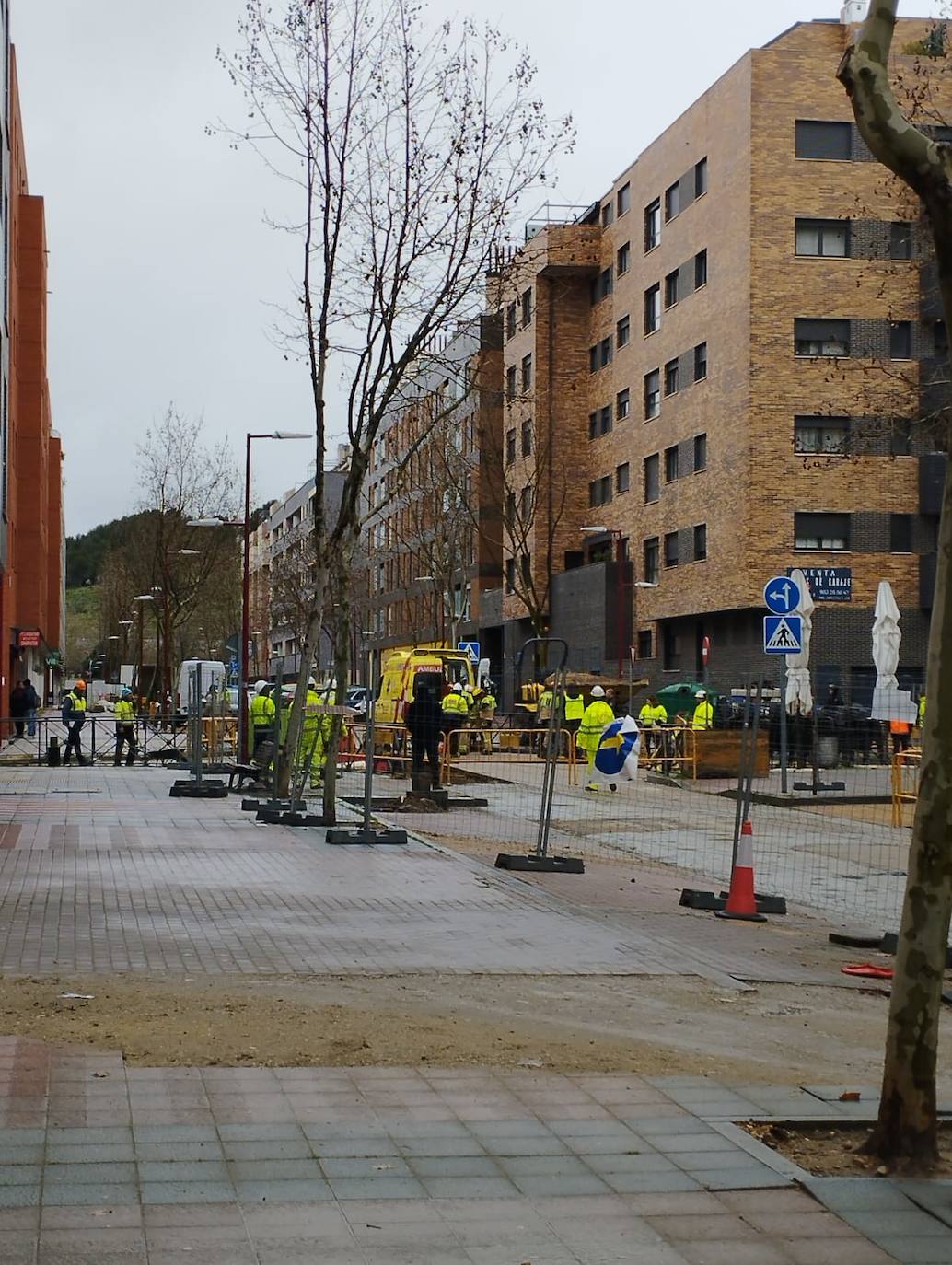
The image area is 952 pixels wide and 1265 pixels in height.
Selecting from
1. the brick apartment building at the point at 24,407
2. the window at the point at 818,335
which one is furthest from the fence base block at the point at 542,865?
the brick apartment building at the point at 24,407

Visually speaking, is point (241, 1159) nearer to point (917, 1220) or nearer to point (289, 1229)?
point (289, 1229)

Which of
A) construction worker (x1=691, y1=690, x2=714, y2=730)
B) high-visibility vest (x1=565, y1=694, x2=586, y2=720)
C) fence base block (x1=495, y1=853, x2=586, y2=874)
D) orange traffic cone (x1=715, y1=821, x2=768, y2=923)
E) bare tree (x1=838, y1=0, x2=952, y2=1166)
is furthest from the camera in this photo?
high-visibility vest (x1=565, y1=694, x2=586, y2=720)

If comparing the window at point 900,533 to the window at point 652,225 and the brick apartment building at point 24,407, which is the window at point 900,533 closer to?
the window at point 652,225

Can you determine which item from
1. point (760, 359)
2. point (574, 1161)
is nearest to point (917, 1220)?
point (574, 1161)

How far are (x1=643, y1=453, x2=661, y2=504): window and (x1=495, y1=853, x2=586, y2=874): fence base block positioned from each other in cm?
3863

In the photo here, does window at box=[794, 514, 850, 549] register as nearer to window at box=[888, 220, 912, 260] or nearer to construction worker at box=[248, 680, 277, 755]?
window at box=[888, 220, 912, 260]

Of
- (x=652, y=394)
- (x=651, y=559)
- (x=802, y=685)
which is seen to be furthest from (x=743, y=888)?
(x=652, y=394)

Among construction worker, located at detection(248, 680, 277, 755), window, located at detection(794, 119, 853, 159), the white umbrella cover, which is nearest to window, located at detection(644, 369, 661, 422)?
window, located at detection(794, 119, 853, 159)

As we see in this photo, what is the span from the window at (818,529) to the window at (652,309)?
35.5 ft

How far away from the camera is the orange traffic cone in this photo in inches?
459

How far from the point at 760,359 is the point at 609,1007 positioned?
125 ft

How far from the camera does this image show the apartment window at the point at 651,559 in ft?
170

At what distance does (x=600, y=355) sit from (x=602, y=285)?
8.35 feet

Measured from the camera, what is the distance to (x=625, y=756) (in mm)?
22828
